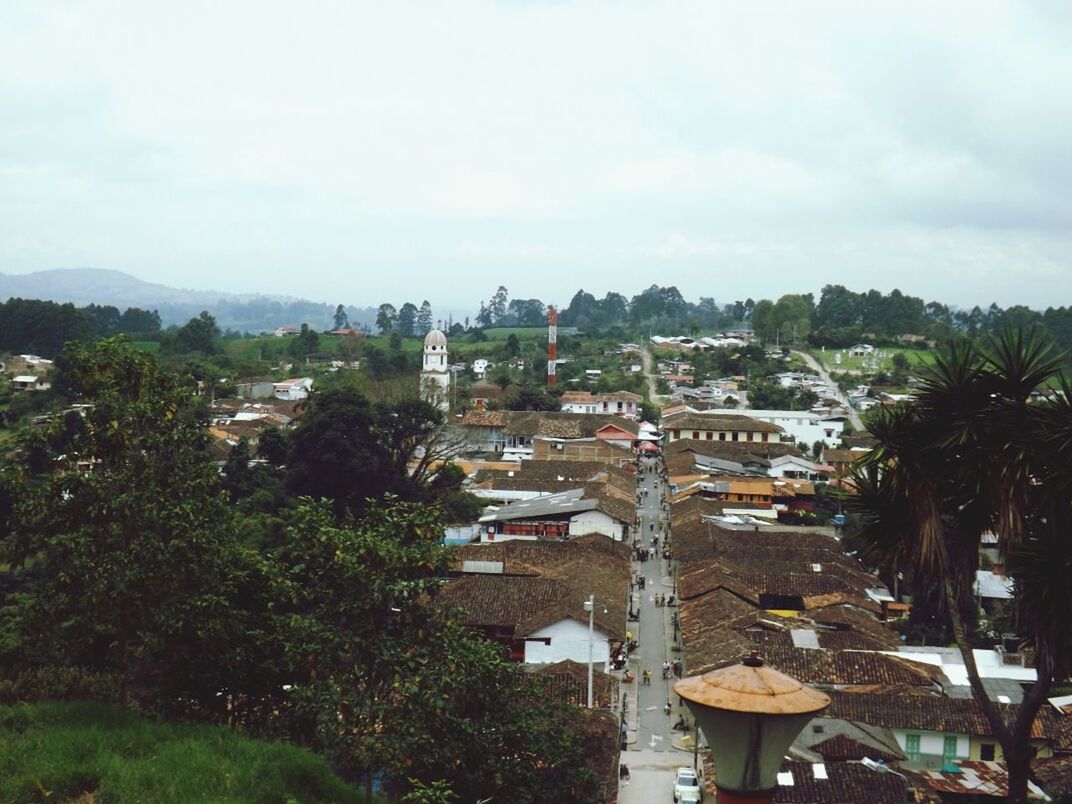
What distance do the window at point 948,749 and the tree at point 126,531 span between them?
1166cm

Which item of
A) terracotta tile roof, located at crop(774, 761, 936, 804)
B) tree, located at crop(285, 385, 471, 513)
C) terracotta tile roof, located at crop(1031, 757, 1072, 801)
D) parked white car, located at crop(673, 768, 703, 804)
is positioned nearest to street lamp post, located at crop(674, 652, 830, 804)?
terracotta tile roof, located at crop(774, 761, 936, 804)

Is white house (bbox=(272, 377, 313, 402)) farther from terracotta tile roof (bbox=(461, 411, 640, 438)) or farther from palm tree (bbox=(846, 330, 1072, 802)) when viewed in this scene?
palm tree (bbox=(846, 330, 1072, 802))

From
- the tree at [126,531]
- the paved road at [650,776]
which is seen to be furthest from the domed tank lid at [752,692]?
the paved road at [650,776]

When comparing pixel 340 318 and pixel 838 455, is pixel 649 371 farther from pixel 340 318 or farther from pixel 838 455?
pixel 340 318

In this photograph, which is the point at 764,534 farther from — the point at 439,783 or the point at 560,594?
the point at 439,783

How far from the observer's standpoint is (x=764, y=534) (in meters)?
27.9

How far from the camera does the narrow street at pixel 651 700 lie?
14383mm

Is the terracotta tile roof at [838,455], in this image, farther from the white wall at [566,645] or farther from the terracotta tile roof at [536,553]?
the white wall at [566,645]

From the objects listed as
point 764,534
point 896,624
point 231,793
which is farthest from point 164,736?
point 764,534

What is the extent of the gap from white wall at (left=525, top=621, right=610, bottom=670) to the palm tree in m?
11.3

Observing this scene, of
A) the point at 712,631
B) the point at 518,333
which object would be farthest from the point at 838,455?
the point at 518,333

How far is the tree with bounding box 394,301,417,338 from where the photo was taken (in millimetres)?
123188

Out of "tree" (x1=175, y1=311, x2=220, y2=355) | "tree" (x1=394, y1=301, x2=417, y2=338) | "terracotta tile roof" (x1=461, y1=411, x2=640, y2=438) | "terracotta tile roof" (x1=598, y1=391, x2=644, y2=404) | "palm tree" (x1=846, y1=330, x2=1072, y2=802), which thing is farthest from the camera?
"tree" (x1=394, y1=301, x2=417, y2=338)

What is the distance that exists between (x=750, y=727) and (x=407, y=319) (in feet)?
400
